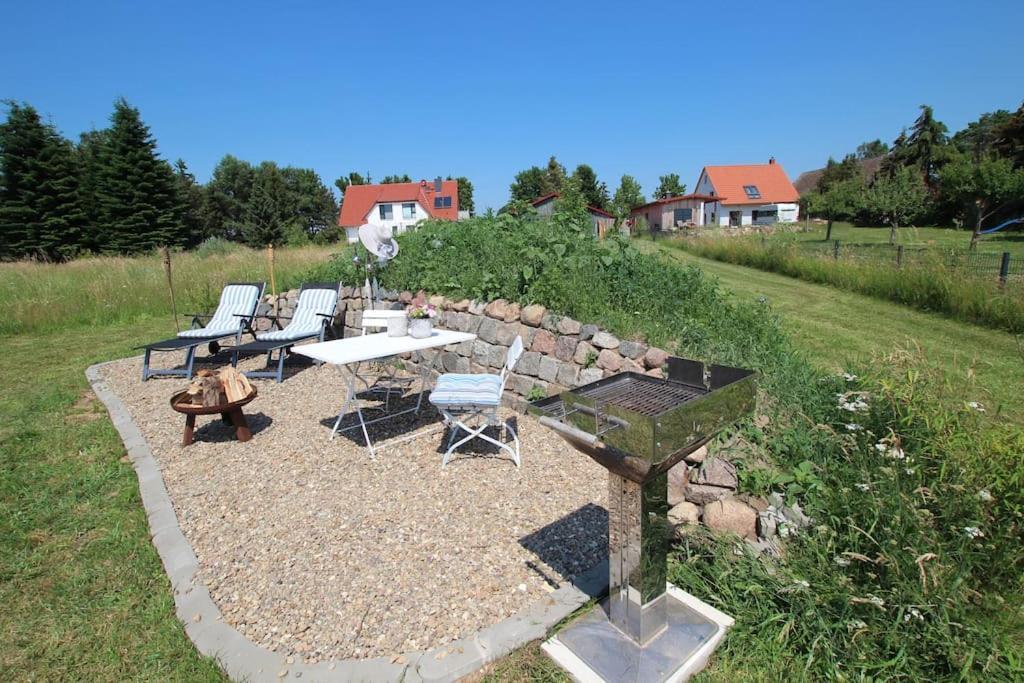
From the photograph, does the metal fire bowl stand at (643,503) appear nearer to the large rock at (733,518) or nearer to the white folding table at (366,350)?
the large rock at (733,518)

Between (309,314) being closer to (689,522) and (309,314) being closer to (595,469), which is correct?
(595,469)

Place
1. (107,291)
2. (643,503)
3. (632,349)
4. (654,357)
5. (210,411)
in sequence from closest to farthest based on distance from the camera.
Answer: (643,503), (654,357), (632,349), (210,411), (107,291)

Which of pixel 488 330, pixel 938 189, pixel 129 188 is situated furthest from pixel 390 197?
pixel 488 330

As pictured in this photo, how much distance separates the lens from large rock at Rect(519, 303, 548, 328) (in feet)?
15.6

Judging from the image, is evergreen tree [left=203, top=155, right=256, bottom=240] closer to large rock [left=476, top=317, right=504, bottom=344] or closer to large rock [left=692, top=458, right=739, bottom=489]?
large rock [left=476, top=317, right=504, bottom=344]

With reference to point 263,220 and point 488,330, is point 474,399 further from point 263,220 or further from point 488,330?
point 263,220

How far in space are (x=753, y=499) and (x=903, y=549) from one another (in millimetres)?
682

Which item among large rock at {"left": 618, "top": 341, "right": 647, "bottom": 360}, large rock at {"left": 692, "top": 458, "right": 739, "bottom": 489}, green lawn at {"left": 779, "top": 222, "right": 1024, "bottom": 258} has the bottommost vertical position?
large rock at {"left": 692, "top": 458, "right": 739, "bottom": 489}

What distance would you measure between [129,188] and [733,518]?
31090 mm

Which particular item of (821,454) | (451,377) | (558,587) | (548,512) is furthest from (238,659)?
(821,454)

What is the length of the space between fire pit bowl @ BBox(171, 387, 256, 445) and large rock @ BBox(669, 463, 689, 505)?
340 centimetres

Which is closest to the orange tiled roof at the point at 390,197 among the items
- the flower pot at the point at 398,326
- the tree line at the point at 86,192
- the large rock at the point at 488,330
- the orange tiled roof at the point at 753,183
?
the tree line at the point at 86,192

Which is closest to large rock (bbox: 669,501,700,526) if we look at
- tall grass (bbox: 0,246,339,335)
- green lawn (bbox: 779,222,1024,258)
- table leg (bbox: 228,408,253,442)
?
table leg (bbox: 228,408,253,442)

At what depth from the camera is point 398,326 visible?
15.5 feet
